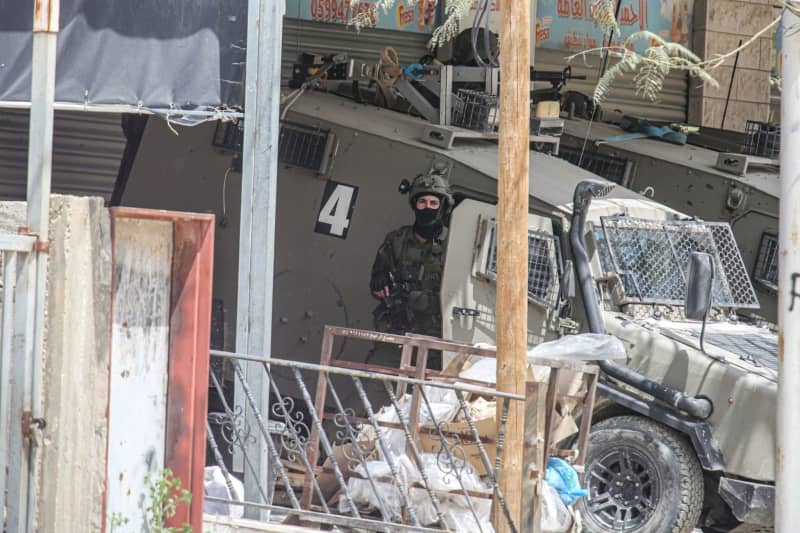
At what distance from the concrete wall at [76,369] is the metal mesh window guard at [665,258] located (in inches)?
200

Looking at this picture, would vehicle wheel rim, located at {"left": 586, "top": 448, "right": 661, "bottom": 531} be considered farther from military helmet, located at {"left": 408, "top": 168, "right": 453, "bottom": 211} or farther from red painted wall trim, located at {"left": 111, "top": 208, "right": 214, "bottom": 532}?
red painted wall trim, located at {"left": 111, "top": 208, "right": 214, "bottom": 532}

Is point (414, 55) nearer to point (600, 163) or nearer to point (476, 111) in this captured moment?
point (600, 163)

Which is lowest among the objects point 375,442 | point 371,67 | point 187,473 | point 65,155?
point 375,442

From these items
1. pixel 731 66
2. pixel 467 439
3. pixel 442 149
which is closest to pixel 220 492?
pixel 467 439

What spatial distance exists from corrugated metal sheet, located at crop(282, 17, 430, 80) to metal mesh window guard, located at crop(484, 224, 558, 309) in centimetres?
542

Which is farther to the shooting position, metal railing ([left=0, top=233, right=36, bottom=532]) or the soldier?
the soldier

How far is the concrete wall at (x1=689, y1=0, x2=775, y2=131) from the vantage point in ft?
49.2

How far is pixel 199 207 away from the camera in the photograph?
35.0ft

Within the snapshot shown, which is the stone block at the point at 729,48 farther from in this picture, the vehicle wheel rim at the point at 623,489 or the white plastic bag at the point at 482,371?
the white plastic bag at the point at 482,371

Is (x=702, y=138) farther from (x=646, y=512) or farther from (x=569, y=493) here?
(x=569, y=493)

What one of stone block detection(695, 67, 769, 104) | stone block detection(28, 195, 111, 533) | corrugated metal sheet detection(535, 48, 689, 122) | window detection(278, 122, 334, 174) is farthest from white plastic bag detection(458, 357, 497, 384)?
stone block detection(695, 67, 769, 104)

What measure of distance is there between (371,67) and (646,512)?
4848 mm

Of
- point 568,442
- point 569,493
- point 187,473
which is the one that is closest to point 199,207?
point 568,442

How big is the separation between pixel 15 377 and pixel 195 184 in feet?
22.0
